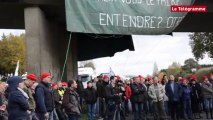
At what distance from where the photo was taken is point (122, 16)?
1639 centimetres

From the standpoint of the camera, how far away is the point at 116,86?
647 inches

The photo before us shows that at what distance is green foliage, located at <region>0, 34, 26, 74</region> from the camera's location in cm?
7550

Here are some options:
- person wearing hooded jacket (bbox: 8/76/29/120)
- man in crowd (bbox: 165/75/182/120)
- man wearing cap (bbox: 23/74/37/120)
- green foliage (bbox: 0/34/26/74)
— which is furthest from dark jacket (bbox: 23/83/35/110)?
green foliage (bbox: 0/34/26/74)

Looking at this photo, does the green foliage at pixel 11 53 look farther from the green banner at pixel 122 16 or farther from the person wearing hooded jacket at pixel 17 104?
the person wearing hooded jacket at pixel 17 104

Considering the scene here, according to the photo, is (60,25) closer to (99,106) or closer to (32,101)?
(99,106)

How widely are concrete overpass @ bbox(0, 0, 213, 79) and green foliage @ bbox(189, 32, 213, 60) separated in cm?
2877

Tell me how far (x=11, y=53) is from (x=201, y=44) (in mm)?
36106

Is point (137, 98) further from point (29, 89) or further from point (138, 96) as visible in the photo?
point (29, 89)

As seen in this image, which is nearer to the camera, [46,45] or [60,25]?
[46,45]

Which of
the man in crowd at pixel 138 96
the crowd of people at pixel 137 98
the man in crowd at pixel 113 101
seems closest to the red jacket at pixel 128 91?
the crowd of people at pixel 137 98

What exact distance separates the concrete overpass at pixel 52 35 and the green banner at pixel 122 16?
243cm

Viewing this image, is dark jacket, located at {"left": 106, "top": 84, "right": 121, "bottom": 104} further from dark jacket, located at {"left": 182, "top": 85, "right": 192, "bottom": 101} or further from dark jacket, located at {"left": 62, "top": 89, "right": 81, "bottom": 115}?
dark jacket, located at {"left": 182, "top": 85, "right": 192, "bottom": 101}

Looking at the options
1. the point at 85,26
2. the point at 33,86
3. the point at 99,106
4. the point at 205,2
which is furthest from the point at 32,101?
the point at 205,2

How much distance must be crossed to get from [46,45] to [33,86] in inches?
268
